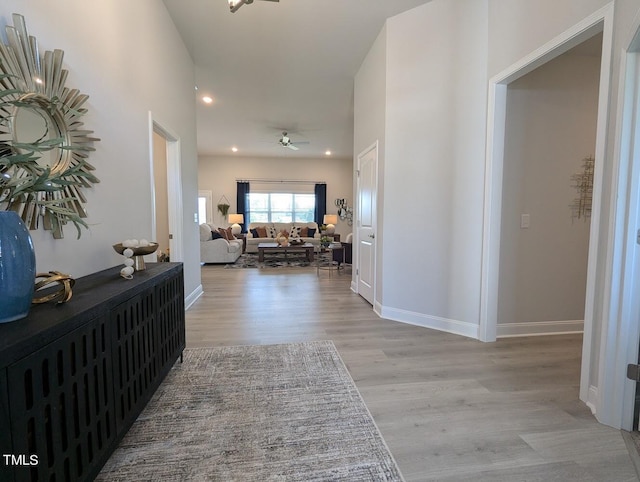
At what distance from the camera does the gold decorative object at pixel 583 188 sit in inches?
112

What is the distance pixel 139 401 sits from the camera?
1.54 m

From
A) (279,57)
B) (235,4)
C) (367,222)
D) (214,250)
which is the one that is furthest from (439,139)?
(214,250)

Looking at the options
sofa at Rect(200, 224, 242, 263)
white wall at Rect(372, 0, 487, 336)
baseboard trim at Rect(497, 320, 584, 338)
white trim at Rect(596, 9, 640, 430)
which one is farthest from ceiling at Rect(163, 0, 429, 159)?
baseboard trim at Rect(497, 320, 584, 338)

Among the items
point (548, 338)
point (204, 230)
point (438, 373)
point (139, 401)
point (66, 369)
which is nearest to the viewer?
point (66, 369)

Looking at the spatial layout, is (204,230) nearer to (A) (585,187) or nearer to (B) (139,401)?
(B) (139,401)

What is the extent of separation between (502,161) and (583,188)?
0.93 meters

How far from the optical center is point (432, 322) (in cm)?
311

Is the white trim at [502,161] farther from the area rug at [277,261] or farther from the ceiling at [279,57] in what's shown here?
the area rug at [277,261]

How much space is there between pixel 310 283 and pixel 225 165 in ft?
21.3

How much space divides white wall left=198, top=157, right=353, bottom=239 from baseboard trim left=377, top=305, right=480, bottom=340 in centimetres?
732

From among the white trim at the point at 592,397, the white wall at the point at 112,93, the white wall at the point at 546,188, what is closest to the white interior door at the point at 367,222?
the white wall at the point at 546,188

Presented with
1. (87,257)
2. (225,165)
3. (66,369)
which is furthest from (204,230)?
(66,369)

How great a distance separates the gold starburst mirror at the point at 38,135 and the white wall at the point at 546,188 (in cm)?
320

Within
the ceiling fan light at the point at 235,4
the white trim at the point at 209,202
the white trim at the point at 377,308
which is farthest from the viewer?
the white trim at the point at 209,202
